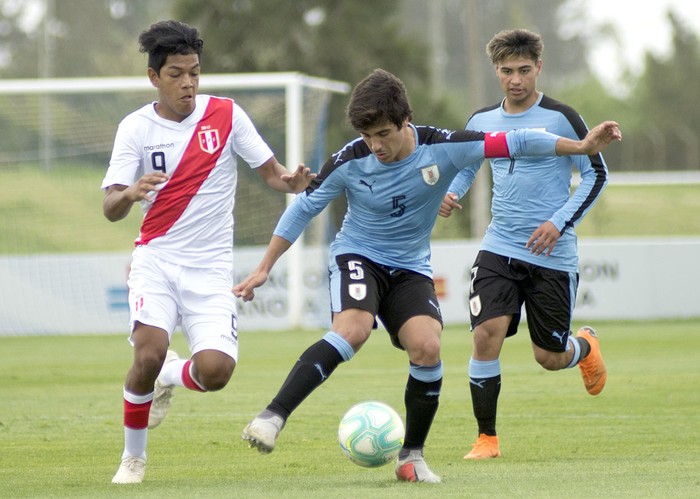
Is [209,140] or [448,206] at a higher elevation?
[209,140]

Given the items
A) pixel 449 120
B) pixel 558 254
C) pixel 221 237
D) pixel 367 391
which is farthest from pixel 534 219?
pixel 449 120

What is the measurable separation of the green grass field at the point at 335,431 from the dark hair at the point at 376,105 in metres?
1.77

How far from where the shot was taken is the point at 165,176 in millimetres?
6445

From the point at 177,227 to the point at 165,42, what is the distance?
959 millimetres

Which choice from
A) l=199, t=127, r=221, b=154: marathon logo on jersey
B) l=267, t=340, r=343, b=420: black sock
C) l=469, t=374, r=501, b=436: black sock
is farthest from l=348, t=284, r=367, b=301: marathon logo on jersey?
l=469, t=374, r=501, b=436: black sock

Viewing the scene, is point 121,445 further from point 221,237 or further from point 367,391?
point 367,391

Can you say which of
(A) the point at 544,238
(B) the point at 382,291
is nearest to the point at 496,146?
(B) the point at 382,291

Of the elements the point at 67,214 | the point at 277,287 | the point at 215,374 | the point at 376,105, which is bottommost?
the point at 277,287

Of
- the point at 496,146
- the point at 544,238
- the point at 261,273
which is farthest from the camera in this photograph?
the point at 544,238

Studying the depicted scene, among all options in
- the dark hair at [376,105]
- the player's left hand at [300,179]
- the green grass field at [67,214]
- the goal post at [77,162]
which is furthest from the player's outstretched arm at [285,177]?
the green grass field at [67,214]

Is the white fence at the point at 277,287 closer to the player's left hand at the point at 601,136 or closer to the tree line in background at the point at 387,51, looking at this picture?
the tree line in background at the point at 387,51

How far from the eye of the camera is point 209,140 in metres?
7.16

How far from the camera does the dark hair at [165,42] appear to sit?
22.8ft

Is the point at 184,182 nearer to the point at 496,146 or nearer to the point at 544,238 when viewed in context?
the point at 496,146
